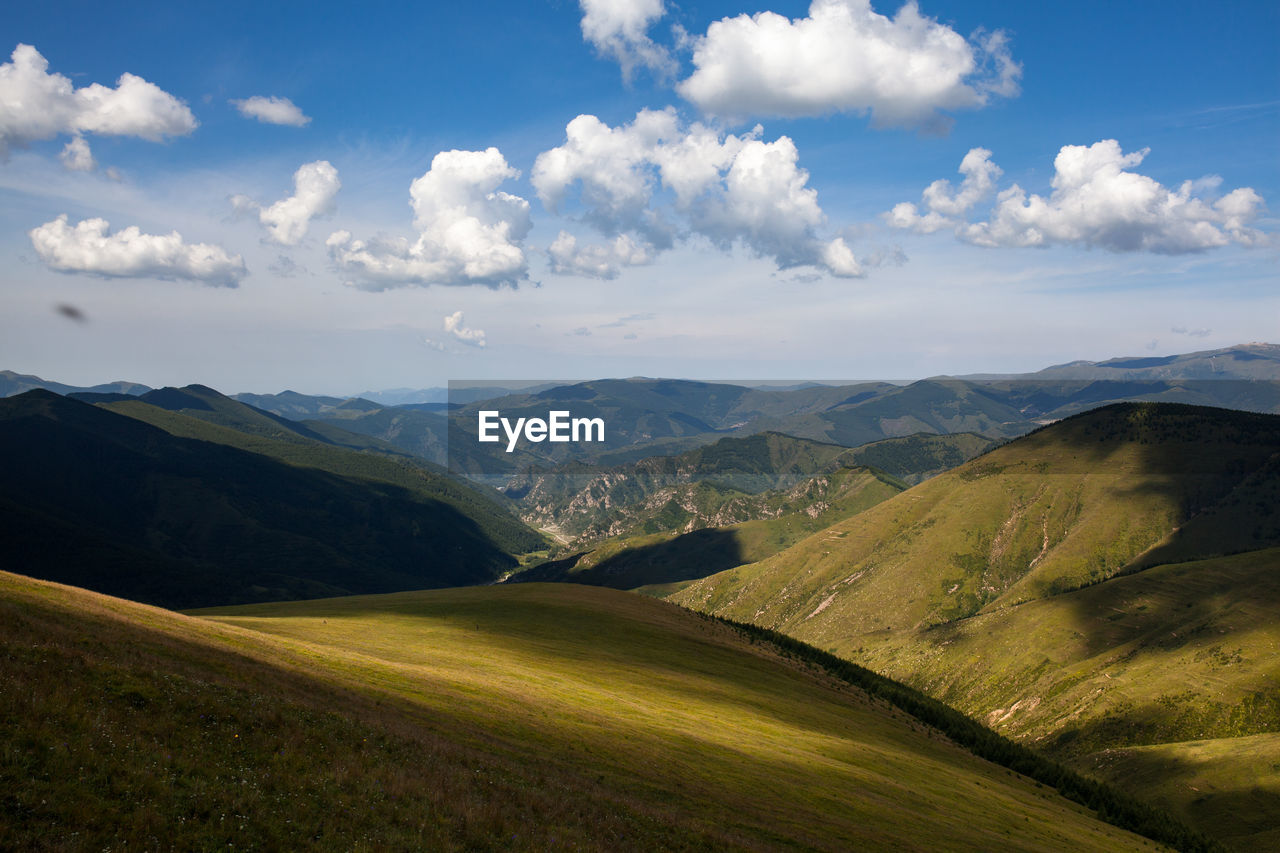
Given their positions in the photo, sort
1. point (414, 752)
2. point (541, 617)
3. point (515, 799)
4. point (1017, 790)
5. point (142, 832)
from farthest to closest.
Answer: point (541, 617), point (1017, 790), point (414, 752), point (515, 799), point (142, 832)

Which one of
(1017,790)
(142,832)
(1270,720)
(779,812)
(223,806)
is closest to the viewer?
(142,832)

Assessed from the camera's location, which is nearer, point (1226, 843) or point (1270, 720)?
point (1226, 843)

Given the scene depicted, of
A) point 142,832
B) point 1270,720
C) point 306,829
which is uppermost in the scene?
point 142,832

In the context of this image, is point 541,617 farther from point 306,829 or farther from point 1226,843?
point 1226,843

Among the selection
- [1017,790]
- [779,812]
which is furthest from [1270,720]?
[779,812]

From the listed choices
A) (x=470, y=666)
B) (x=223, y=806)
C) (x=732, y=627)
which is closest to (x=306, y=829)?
(x=223, y=806)

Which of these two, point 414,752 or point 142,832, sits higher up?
point 142,832
